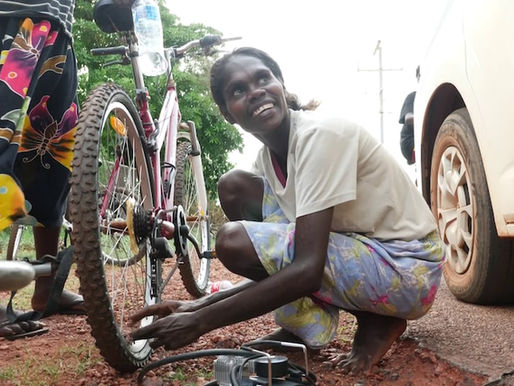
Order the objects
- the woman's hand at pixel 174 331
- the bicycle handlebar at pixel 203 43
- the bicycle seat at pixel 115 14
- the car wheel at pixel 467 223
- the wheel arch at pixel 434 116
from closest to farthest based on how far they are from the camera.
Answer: the woman's hand at pixel 174 331
the car wheel at pixel 467 223
the bicycle seat at pixel 115 14
the wheel arch at pixel 434 116
the bicycle handlebar at pixel 203 43

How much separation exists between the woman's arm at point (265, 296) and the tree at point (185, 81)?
1168cm

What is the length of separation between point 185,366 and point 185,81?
13.6 m

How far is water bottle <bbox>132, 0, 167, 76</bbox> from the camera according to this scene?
8.00 ft

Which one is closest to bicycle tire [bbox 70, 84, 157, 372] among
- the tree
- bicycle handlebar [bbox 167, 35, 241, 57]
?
bicycle handlebar [bbox 167, 35, 241, 57]

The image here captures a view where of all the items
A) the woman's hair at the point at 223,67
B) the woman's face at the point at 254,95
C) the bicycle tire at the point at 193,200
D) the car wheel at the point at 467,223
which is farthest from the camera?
the bicycle tire at the point at 193,200

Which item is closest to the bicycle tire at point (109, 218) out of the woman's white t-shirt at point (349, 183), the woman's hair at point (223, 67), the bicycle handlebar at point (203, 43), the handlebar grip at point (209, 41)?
the woman's hair at point (223, 67)

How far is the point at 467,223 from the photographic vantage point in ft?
7.91

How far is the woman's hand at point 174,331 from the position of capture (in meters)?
1.55

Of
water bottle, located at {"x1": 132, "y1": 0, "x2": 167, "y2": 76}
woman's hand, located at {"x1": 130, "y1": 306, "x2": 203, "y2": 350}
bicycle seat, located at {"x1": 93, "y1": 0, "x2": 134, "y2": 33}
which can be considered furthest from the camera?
water bottle, located at {"x1": 132, "y1": 0, "x2": 167, "y2": 76}

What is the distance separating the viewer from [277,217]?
6.73 ft

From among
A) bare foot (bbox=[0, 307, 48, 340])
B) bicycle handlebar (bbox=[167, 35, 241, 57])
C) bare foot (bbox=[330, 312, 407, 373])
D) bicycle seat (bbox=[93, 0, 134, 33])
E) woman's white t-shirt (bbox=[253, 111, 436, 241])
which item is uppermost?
bicycle seat (bbox=[93, 0, 134, 33])

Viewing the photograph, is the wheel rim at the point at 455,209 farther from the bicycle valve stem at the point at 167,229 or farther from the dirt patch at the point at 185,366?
the bicycle valve stem at the point at 167,229

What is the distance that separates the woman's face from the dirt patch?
0.78 m

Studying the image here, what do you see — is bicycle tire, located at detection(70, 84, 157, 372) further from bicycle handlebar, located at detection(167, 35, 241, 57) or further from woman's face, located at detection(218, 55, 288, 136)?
bicycle handlebar, located at detection(167, 35, 241, 57)
